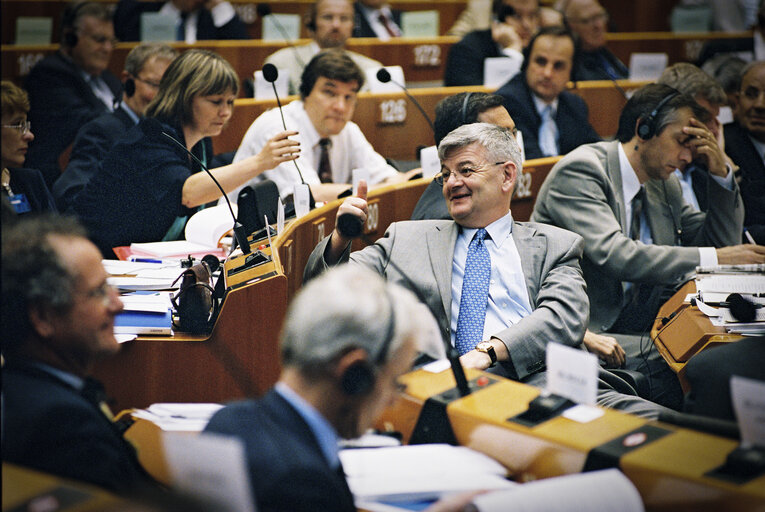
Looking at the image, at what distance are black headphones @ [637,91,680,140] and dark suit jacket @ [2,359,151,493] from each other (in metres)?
2.22

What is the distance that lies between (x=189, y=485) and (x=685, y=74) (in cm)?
320

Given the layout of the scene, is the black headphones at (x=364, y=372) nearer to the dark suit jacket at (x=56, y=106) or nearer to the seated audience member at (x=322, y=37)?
the dark suit jacket at (x=56, y=106)

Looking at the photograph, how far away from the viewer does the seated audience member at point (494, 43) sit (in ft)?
17.9

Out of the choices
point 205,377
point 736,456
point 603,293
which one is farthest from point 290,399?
point 603,293

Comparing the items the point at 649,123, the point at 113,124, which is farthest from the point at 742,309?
the point at 113,124

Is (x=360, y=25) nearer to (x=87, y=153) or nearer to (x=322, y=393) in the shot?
(x=87, y=153)

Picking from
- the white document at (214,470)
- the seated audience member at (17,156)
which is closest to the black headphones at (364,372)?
→ the white document at (214,470)

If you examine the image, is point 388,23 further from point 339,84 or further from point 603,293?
point 603,293

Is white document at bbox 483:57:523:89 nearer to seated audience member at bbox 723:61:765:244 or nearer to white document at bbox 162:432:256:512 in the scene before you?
seated audience member at bbox 723:61:765:244

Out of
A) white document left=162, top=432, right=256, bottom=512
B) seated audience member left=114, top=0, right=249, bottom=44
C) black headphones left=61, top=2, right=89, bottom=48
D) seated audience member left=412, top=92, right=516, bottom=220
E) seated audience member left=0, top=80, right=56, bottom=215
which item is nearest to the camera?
white document left=162, top=432, right=256, bottom=512

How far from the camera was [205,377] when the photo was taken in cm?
235

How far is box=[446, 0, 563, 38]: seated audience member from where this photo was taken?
6.22m

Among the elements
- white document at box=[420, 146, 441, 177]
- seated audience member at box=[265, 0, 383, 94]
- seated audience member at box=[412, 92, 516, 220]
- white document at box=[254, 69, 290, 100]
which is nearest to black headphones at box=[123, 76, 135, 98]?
white document at box=[254, 69, 290, 100]

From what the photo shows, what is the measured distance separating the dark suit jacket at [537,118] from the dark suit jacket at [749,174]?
641 mm
